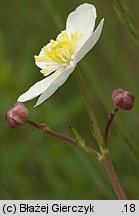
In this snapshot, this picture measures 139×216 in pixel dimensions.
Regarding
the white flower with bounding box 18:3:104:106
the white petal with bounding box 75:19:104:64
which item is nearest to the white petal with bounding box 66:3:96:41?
the white flower with bounding box 18:3:104:106

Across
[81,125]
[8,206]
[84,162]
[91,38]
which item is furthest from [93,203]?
[81,125]

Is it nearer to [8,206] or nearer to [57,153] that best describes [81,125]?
[57,153]

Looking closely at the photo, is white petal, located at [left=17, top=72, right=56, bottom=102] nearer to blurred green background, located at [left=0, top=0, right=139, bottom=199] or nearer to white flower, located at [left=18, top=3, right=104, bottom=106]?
white flower, located at [left=18, top=3, right=104, bottom=106]

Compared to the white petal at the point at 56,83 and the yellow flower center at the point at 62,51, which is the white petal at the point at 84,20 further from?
the white petal at the point at 56,83

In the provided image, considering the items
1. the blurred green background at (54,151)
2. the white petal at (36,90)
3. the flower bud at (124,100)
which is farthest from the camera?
the blurred green background at (54,151)

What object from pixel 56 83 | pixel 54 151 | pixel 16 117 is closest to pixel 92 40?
pixel 56 83

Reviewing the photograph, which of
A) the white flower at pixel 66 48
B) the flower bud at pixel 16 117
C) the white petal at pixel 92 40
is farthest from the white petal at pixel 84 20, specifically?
the flower bud at pixel 16 117

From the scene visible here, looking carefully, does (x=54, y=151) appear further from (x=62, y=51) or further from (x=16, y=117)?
(x=16, y=117)

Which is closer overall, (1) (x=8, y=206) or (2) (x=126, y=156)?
(1) (x=8, y=206)
